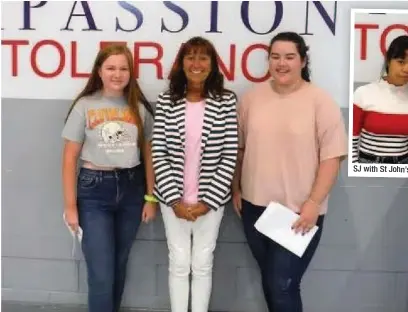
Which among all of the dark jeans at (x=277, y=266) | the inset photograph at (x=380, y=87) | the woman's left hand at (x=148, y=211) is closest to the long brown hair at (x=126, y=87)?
the woman's left hand at (x=148, y=211)

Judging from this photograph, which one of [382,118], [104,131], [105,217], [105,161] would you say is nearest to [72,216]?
[105,217]

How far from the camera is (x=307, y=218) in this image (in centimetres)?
208

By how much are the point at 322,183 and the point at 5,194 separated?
1436mm

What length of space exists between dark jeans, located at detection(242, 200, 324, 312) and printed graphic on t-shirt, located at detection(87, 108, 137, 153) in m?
0.52

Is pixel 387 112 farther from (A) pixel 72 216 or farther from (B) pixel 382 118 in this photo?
(A) pixel 72 216

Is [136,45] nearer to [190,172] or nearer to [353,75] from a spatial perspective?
[190,172]

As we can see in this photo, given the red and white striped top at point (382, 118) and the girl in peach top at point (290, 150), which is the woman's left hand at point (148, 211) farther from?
Answer: the red and white striped top at point (382, 118)

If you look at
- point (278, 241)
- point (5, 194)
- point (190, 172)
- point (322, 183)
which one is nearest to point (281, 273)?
point (278, 241)

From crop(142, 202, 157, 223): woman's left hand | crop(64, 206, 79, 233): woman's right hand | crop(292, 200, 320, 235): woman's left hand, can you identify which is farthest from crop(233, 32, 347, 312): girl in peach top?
crop(64, 206, 79, 233): woman's right hand

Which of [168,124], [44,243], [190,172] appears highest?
[168,124]

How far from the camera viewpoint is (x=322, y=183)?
2057mm

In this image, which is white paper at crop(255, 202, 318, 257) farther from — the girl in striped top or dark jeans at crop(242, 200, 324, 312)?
the girl in striped top

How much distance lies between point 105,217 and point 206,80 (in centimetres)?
66

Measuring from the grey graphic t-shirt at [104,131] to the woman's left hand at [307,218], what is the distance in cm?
68
